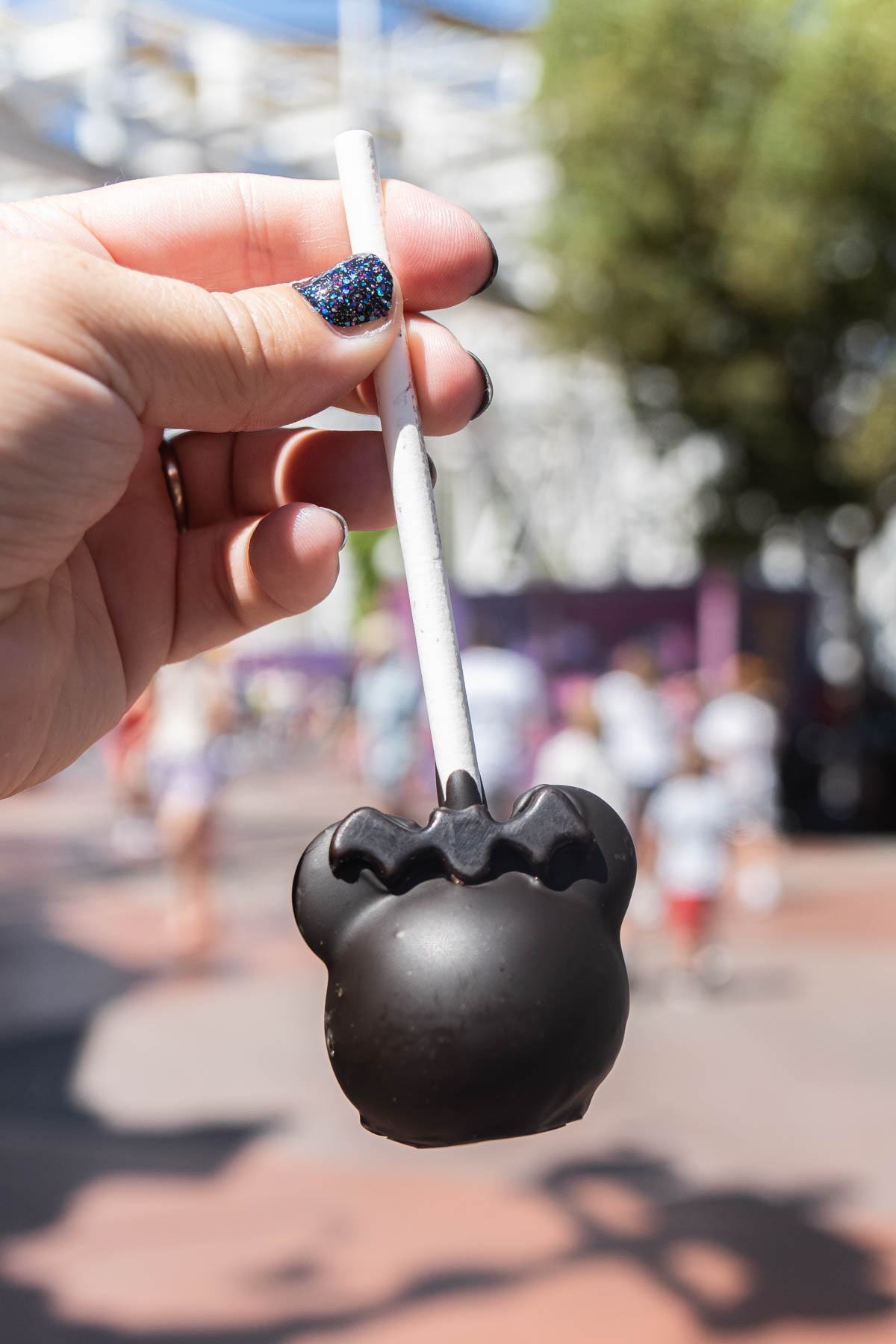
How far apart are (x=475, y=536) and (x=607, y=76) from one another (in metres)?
13.0

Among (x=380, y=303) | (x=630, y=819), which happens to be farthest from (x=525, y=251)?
(x=380, y=303)

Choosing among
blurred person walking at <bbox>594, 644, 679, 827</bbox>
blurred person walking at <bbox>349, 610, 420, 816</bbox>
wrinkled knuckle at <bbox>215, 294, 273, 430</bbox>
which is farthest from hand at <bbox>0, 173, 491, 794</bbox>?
blurred person walking at <bbox>594, 644, 679, 827</bbox>

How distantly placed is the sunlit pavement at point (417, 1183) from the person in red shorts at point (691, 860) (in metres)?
0.32

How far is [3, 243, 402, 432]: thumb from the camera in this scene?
123 cm

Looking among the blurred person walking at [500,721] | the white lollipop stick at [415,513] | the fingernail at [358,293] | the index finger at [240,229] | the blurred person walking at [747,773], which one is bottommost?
the blurred person walking at [747,773]

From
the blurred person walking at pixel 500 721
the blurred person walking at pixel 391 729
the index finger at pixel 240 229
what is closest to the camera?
the index finger at pixel 240 229

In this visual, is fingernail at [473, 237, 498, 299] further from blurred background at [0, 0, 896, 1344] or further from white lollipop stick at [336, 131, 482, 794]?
blurred background at [0, 0, 896, 1344]

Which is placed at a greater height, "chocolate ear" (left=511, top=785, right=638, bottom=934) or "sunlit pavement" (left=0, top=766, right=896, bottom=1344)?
"chocolate ear" (left=511, top=785, right=638, bottom=934)

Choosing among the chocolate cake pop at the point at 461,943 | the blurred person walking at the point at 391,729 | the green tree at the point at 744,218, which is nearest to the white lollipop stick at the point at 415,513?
the chocolate cake pop at the point at 461,943

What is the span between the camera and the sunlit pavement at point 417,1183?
11.7 feet

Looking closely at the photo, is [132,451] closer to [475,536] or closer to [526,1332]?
[526,1332]

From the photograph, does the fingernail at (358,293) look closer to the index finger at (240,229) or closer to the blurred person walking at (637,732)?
the index finger at (240,229)

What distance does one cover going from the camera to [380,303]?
1319 mm

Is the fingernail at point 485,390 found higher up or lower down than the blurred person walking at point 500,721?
higher up
